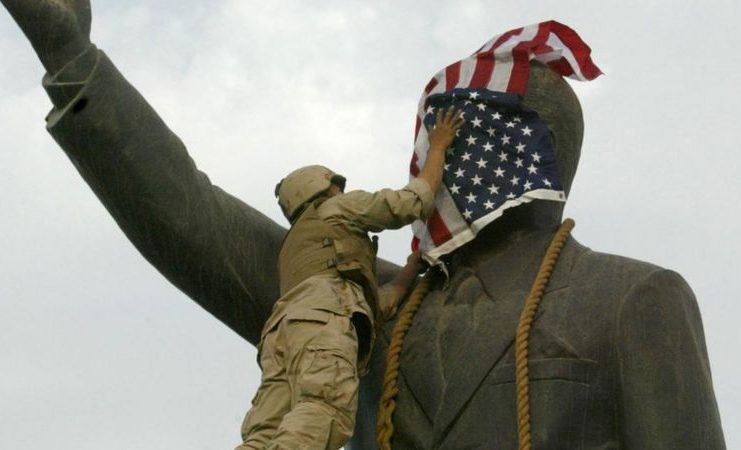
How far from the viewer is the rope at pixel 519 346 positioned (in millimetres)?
8625

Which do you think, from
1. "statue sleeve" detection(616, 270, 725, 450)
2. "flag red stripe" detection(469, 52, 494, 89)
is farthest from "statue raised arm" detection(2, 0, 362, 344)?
"statue sleeve" detection(616, 270, 725, 450)

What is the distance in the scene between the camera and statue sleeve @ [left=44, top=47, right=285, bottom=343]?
28.9 feet

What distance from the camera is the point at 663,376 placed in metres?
8.59

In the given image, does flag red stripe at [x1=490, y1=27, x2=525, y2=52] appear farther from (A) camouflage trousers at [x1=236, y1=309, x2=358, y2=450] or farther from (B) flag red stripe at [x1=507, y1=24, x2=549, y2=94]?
(A) camouflage trousers at [x1=236, y1=309, x2=358, y2=450]

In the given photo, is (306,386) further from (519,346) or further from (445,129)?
(445,129)

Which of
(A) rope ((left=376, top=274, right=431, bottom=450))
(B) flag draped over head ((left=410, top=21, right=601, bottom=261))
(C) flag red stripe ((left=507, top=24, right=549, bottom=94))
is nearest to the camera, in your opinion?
(A) rope ((left=376, top=274, right=431, bottom=450))

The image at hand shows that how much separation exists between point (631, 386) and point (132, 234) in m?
2.39

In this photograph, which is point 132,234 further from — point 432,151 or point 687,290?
point 687,290

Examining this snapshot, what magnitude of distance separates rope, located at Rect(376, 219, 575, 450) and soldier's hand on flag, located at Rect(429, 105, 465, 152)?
630mm

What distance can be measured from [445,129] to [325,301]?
130 centimetres

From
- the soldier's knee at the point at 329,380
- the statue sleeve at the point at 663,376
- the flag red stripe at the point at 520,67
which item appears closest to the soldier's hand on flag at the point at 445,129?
the flag red stripe at the point at 520,67

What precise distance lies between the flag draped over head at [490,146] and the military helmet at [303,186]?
55cm

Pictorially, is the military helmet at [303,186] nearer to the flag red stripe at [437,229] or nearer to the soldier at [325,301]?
the soldier at [325,301]

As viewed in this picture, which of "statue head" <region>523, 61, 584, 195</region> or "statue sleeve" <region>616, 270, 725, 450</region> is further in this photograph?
"statue head" <region>523, 61, 584, 195</region>
